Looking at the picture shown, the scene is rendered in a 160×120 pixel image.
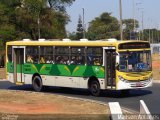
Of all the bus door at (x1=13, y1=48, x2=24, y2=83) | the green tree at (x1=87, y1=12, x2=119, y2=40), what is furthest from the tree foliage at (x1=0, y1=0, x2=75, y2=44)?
the green tree at (x1=87, y1=12, x2=119, y2=40)

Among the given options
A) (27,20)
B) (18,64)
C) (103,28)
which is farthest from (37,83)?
(103,28)

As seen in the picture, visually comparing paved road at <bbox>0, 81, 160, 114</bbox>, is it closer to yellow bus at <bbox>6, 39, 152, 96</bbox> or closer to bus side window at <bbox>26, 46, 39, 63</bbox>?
yellow bus at <bbox>6, 39, 152, 96</bbox>

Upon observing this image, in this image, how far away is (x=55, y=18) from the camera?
6962 centimetres

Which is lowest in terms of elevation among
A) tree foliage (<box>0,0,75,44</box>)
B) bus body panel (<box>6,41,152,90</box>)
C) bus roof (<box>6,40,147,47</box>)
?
bus body panel (<box>6,41,152,90</box>)

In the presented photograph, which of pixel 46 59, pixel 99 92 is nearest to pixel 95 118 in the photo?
pixel 99 92

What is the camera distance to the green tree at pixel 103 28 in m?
134

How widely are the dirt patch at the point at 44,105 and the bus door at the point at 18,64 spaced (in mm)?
4846

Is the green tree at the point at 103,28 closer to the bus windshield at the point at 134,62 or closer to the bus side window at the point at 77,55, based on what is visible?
the bus side window at the point at 77,55

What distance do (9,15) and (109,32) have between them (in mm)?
70530

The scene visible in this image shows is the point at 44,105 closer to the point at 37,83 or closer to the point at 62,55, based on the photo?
the point at 62,55

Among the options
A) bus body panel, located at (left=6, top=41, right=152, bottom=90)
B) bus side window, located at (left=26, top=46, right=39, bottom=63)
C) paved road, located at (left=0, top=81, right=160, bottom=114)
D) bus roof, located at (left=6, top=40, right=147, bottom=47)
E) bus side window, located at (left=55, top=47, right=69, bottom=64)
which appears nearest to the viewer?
paved road, located at (left=0, top=81, right=160, bottom=114)

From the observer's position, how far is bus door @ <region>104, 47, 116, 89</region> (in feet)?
79.1

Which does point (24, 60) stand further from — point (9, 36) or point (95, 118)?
point (9, 36)

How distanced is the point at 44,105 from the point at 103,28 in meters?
120
